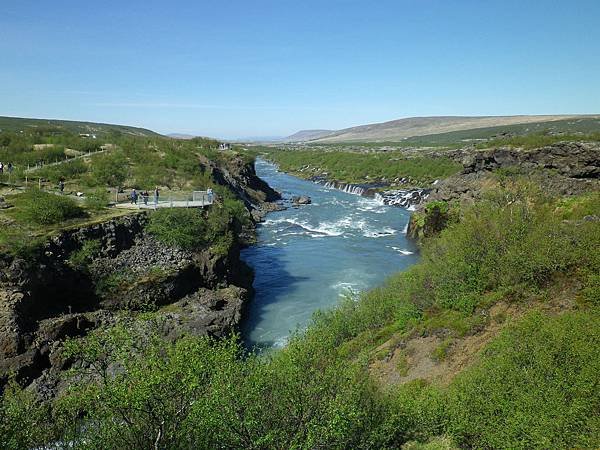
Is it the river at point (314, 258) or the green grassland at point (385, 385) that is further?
the river at point (314, 258)

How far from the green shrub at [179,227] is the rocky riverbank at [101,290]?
2.04 feet

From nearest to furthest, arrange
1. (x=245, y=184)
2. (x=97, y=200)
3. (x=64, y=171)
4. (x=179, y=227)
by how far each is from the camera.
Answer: (x=179, y=227)
(x=97, y=200)
(x=64, y=171)
(x=245, y=184)

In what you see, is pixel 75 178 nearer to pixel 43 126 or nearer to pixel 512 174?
pixel 512 174

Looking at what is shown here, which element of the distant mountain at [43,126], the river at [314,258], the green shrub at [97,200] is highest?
the distant mountain at [43,126]

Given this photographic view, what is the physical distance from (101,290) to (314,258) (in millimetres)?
22169

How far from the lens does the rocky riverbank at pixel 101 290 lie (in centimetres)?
2277

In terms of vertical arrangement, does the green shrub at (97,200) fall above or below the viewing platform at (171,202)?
above

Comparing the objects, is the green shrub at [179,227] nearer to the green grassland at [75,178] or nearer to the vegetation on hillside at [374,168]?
the green grassland at [75,178]

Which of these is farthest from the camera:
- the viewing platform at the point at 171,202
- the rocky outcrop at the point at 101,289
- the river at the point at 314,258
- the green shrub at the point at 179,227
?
the viewing platform at the point at 171,202

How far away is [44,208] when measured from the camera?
30.8 m

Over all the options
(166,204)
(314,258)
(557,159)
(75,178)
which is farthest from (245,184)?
(557,159)

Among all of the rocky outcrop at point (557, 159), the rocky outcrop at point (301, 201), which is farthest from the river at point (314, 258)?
the rocky outcrop at point (557, 159)

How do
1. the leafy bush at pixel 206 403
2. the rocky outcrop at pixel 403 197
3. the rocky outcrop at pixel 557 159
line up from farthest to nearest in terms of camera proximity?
the rocky outcrop at pixel 403 197, the rocky outcrop at pixel 557 159, the leafy bush at pixel 206 403

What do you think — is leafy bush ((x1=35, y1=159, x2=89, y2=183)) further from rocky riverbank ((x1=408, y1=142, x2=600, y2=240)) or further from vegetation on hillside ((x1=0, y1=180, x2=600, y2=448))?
rocky riverbank ((x1=408, y1=142, x2=600, y2=240))
